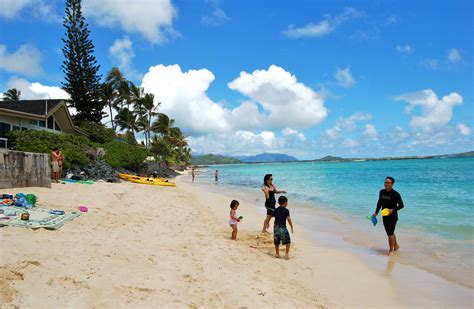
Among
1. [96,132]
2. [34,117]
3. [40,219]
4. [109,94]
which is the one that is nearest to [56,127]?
[96,132]

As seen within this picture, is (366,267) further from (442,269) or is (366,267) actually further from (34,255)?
(34,255)

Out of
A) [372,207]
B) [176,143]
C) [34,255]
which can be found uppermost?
[176,143]

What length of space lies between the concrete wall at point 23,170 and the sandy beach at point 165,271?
226 cm

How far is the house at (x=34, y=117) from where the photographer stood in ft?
58.4

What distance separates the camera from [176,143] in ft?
209

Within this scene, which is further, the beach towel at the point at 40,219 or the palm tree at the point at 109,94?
the palm tree at the point at 109,94

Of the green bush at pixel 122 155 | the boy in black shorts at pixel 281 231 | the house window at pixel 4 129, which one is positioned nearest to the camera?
the boy in black shorts at pixel 281 231

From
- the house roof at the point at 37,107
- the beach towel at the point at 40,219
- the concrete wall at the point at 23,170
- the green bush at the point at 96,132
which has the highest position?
the house roof at the point at 37,107

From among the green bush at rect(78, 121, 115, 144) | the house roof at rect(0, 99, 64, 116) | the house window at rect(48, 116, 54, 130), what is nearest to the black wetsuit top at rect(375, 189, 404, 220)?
the house roof at rect(0, 99, 64, 116)

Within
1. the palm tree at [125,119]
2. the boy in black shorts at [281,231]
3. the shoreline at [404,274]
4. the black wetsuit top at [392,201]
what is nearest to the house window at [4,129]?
the boy in black shorts at [281,231]

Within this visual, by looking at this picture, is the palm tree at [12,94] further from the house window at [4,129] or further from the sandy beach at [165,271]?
the sandy beach at [165,271]

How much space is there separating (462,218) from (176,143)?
56.3 meters

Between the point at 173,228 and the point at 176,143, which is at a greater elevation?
the point at 176,143

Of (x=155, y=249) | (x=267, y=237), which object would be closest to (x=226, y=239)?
(x=267, y=237)
